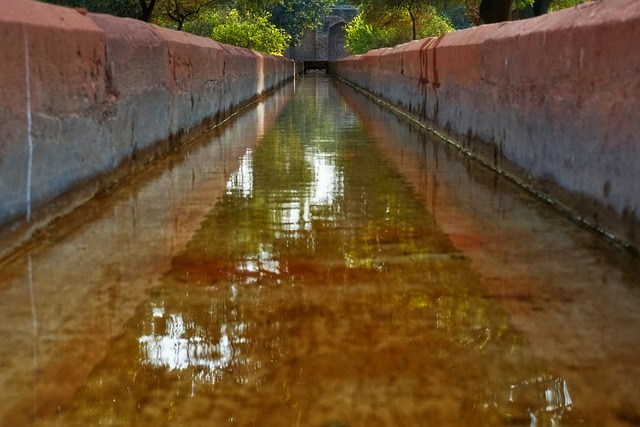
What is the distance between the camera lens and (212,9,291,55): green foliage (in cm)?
2169

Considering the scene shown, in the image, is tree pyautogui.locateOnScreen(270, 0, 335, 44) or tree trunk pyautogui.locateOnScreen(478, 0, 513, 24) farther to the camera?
tree pyautogui.locateOnScreen(270, 0, 335, 44)

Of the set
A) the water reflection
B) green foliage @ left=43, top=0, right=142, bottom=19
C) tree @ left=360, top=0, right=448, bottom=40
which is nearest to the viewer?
the water reflection

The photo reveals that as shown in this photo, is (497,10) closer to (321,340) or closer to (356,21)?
(321,340)

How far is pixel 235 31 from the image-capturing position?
2186 centimetres

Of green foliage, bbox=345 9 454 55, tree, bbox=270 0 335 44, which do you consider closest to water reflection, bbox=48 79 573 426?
green foliage, bbox=345 9 454 55

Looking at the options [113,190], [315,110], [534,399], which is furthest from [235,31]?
[534,399]

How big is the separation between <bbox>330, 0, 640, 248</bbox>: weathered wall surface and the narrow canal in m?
0.22

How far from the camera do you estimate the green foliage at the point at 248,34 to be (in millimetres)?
21688

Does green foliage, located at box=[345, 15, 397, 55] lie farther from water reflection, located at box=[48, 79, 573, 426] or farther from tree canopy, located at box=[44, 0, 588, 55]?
water reflection, located at box=[48, 79, 573, 426]

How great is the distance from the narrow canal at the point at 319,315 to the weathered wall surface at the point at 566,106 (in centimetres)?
22

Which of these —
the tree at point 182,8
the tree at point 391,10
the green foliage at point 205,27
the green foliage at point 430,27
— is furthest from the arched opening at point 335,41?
the tree at point 182,8

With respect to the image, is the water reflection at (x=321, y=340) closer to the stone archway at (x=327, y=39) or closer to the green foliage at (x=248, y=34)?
the green foliage at (x=248, y=34)

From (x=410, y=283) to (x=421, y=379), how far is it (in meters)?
0.76

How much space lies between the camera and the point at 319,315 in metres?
2.19
